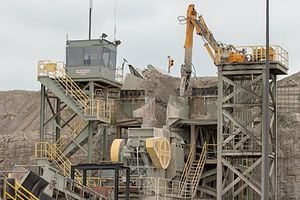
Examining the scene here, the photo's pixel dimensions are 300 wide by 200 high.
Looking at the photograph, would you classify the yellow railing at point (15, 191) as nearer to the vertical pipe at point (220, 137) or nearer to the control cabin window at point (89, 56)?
the vertical pipe at point (220, 137)

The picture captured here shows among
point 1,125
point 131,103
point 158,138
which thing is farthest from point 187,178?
point 1,125

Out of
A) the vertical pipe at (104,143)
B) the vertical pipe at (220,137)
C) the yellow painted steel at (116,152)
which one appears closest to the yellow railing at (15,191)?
the yellow painted steel at (116,152)

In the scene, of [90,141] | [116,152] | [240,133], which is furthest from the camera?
[90,141]

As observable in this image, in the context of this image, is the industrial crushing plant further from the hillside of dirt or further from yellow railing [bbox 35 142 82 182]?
the hillside of dirt

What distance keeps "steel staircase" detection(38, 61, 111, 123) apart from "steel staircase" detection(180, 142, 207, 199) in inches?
205

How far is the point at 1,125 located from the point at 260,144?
131 feet

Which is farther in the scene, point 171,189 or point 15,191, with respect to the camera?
point 171,189

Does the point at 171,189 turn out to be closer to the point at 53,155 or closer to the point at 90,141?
the point at 90,141

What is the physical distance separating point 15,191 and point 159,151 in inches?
545

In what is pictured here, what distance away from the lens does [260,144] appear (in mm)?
44406

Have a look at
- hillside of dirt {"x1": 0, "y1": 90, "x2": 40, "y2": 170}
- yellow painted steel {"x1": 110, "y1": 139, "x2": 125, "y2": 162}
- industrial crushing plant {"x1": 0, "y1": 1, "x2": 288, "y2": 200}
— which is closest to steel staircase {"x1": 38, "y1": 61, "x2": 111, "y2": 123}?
industrial crushing plant {"x1": 0, "y1": 1, "x2": 288, "y2": 200}

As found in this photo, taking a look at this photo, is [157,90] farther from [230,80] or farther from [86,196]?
[86,196]

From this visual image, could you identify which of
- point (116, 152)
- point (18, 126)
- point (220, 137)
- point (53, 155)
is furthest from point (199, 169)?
point (18, 126)

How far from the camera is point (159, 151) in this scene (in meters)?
44.8
